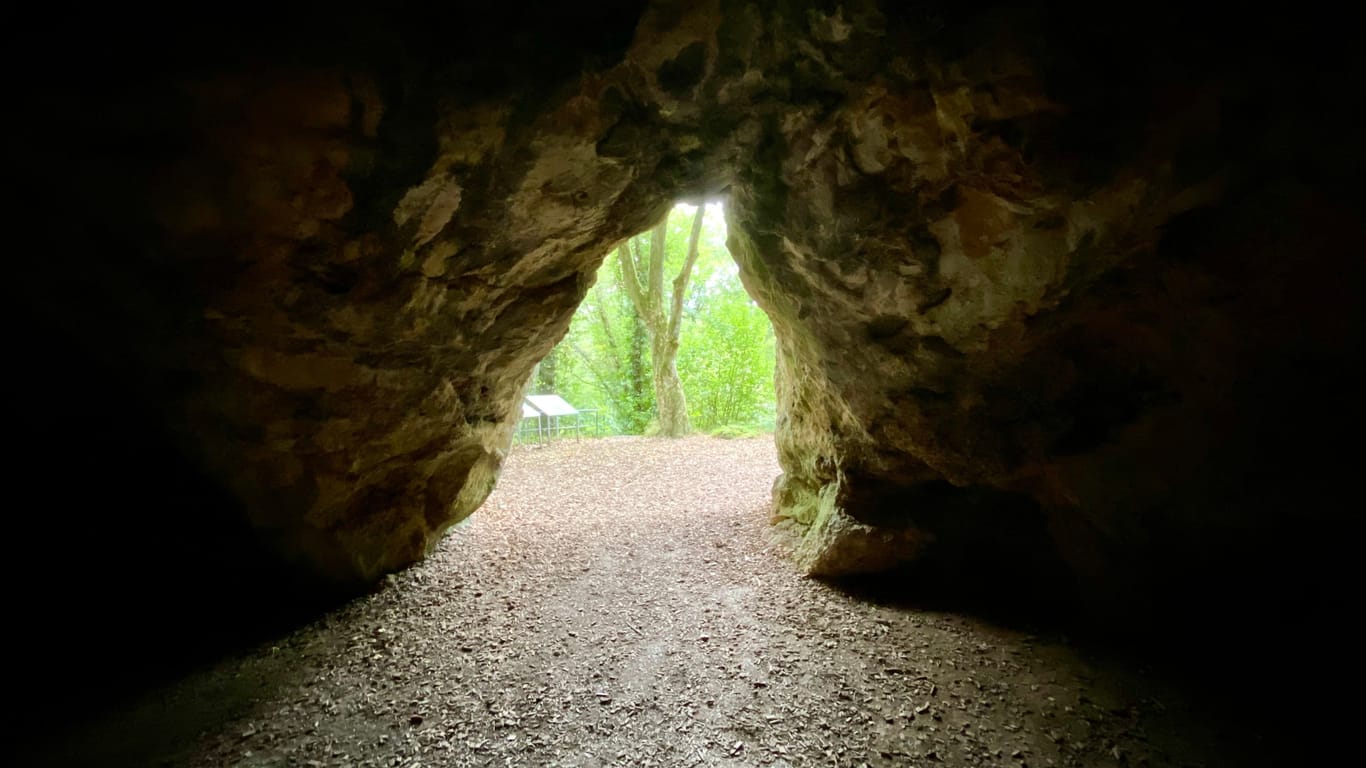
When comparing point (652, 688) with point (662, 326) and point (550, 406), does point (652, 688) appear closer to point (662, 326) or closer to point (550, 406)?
point (550, 406)

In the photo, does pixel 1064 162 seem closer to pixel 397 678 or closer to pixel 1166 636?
pixel 1166 636

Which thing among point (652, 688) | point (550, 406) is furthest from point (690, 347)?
point (652, 688)

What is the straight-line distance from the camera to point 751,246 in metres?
4.93

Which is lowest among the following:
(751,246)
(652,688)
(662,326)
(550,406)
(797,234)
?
(652,688)

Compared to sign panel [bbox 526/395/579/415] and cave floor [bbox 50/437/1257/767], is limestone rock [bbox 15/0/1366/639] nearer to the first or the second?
cave floor [bbox 50/437/1257/767]

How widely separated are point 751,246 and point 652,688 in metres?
3.78

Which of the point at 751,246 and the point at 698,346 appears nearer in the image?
the point at 751,246

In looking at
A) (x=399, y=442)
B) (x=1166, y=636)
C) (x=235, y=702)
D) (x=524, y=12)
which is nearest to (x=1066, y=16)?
(x=524, y=12)

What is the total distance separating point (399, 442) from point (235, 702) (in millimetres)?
2023

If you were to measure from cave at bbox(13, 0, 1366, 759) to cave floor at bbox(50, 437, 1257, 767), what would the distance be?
63 centimetres

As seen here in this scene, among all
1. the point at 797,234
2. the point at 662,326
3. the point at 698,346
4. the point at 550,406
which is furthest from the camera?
the point at 698,346

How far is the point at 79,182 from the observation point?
2.66 metres

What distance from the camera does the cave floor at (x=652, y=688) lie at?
122 inches

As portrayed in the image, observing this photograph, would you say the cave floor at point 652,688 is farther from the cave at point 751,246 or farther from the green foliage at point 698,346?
the green foliage at point 698,346
